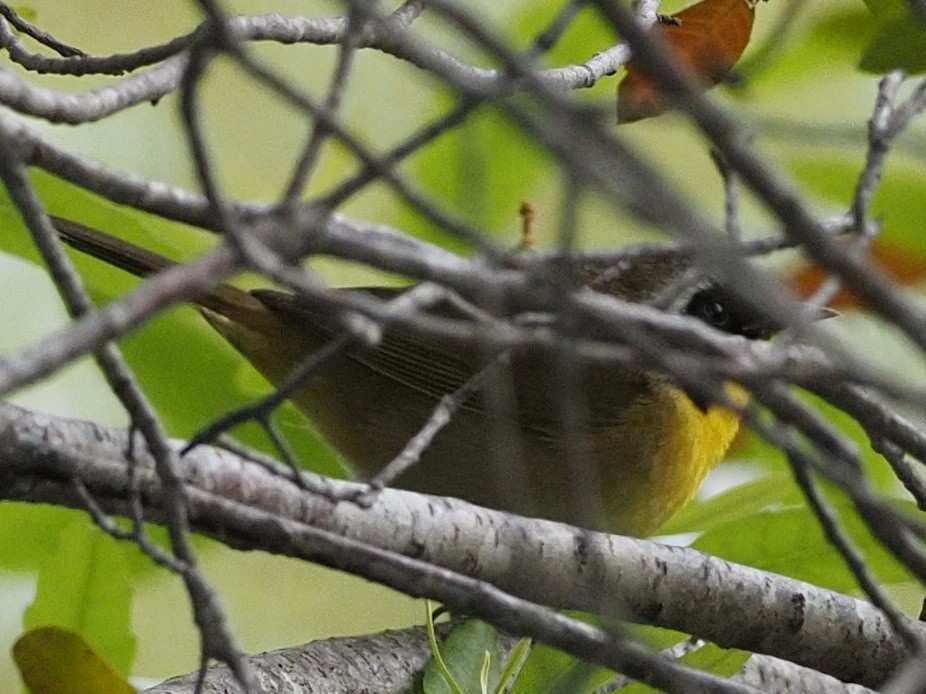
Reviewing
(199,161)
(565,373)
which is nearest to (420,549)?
(565,373)

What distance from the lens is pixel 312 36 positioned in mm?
1377

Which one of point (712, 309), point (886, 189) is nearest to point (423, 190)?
point (712, 309)

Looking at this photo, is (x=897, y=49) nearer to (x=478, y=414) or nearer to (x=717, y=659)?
(x=717, y=659)

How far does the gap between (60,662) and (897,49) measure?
1.16 m

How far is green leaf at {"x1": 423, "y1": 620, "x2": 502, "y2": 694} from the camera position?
158cm

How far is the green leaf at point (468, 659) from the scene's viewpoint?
1.58m

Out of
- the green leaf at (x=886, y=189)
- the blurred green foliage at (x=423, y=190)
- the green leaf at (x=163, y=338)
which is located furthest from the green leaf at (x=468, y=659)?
the green leaf at (x=886, y=189)

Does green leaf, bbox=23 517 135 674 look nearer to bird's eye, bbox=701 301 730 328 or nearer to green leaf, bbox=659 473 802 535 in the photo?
green leaf, bbox=659 473 802 535

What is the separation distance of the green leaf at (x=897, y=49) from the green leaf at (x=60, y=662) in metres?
1.10

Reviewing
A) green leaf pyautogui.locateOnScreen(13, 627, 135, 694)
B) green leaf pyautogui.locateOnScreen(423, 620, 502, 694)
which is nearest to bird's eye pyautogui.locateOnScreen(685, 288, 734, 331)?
green leaf pyautogui.locateOnScreen(423, 620, 502, 694)

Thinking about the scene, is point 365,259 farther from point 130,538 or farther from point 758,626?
point 758,626

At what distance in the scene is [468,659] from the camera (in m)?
1.59

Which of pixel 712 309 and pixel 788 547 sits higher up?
pixel 712 309

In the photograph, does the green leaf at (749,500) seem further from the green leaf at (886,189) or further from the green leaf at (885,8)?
the green leaf at (885,8)
